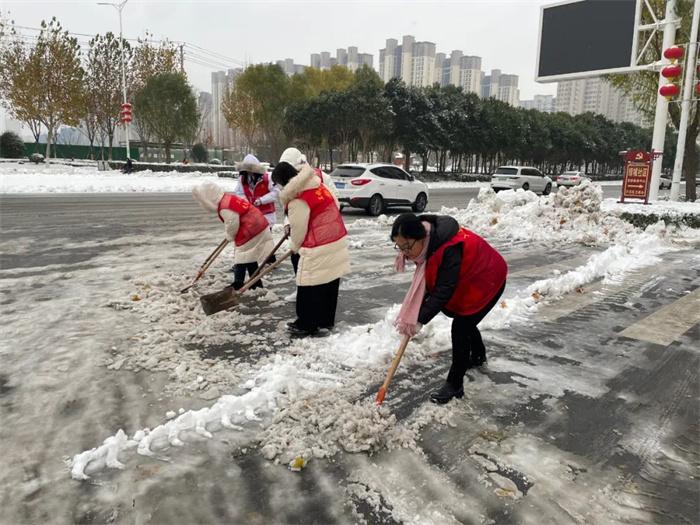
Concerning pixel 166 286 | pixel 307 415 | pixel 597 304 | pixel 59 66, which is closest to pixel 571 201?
pixel 597 304

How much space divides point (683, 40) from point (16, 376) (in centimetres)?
2144

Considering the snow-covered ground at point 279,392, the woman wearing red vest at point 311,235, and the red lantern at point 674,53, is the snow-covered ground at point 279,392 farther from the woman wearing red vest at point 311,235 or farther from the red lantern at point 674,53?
the red lantern at point 674,53

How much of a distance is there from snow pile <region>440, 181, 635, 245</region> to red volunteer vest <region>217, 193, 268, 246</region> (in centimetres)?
693

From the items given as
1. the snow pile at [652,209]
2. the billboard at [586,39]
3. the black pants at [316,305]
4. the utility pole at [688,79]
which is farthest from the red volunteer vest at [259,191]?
the utility pole at [688,79]

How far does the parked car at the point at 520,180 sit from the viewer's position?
2653 centimetres

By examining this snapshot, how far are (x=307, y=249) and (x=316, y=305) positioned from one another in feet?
1.64

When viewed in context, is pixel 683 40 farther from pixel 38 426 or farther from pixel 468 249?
pixel 38 426

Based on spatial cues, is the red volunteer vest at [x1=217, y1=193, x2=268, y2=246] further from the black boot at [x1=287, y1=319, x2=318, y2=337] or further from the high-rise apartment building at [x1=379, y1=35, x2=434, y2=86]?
the high-rise apartment building at [x1=379, y1=35, x2=434, y2=86]

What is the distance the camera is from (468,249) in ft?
10.7

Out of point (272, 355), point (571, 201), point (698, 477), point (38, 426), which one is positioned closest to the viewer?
point (698, 477)

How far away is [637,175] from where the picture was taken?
547 inches

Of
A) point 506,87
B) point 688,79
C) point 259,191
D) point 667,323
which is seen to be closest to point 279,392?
point 259,191

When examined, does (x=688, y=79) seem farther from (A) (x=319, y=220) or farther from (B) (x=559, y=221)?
(A) (x=319, y=220)

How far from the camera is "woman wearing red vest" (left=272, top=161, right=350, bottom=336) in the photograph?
4.39 metres
